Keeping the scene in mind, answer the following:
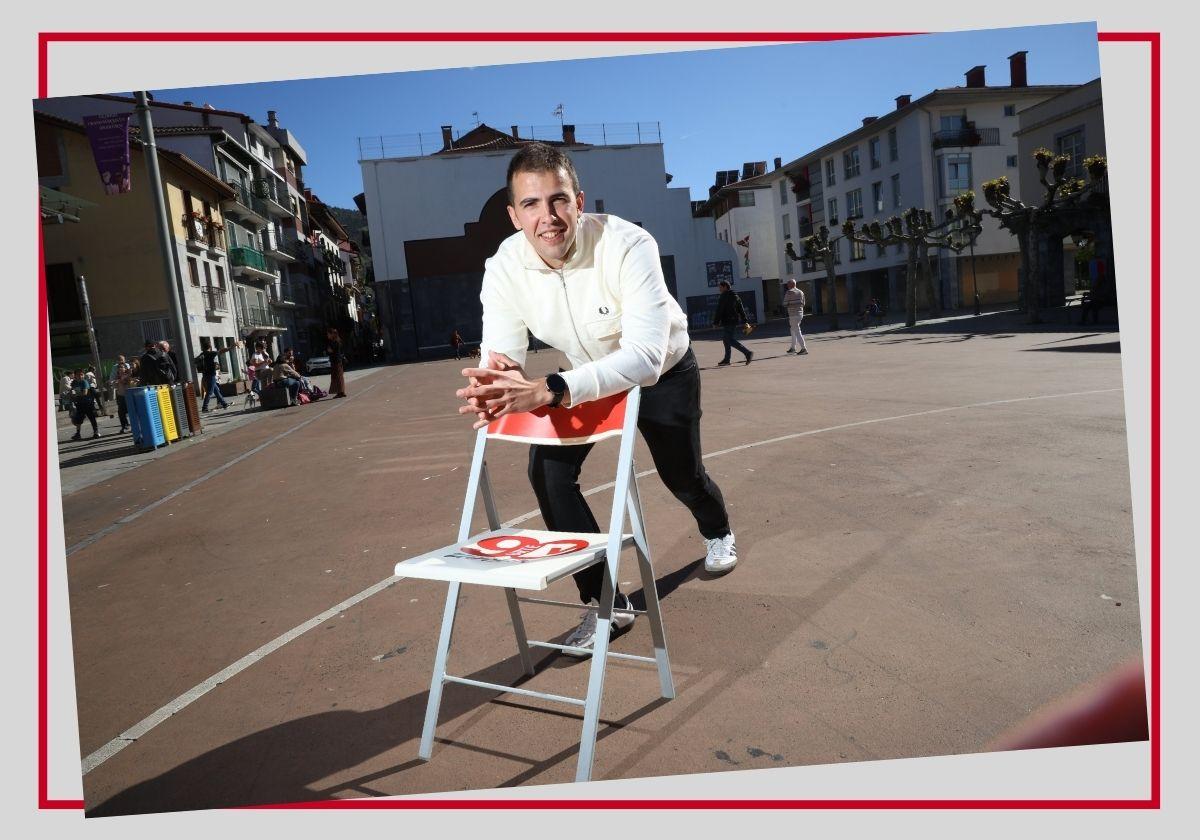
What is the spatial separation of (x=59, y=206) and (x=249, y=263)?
43.6m

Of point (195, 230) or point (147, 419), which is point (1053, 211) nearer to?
point (147, 419)

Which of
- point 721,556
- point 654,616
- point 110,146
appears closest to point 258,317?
point 110,146

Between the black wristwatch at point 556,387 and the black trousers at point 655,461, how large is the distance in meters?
0.58

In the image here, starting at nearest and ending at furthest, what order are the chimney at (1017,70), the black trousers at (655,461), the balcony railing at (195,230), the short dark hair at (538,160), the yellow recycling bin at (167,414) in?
1. the chimney at (1017,70)
2. the short dark hair at (538,160)
3. the black trousers at (655,461)
4. the yellow recycling bin at (167,414)
5. the balcony railing at (195,230)

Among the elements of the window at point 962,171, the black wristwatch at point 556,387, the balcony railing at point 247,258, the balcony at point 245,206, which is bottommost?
the black wristwatch at point 556,387

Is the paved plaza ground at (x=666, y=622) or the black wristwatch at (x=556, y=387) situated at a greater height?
the black wristwatch at (x=556, y=387)

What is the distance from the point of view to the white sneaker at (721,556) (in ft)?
13.3

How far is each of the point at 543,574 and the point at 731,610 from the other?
4.93 feet

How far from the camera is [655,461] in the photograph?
3521mm

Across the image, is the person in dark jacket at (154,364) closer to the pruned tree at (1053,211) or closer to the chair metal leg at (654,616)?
the chair metal leg at (654,616)

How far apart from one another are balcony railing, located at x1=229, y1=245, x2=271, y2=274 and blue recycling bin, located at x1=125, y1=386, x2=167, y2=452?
2894 centimetres

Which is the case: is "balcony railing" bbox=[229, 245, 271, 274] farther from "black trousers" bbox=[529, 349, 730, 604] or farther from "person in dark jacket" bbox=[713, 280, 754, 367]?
"black trousers" bbox=[529, 349, 730, 604]

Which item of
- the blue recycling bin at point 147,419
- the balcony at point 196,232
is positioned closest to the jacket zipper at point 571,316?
the blue recycling bin at point 147,419

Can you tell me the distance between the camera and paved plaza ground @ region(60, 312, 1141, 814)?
254 cm
